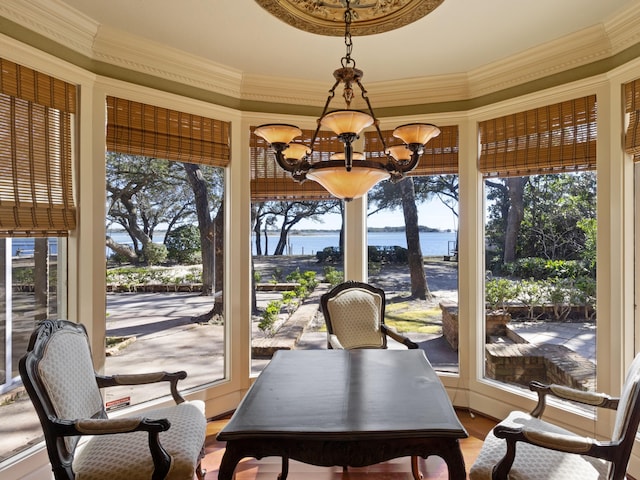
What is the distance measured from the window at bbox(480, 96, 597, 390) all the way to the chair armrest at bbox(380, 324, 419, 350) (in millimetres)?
871

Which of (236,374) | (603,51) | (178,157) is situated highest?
(603,51)

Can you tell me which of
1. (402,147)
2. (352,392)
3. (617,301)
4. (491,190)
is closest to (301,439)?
(352,392)

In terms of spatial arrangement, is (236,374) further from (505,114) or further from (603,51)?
(603,51)

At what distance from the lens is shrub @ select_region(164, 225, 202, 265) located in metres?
3.21

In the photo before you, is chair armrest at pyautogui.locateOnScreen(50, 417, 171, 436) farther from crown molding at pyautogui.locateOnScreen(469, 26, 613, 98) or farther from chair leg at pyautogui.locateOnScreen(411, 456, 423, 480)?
crown molding at pyautogui.locateOnScreen(469, 26, 613, 98)

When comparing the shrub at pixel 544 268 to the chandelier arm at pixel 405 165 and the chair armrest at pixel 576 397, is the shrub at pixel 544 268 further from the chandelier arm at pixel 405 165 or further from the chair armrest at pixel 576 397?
the chandelier arm at pixel 405 165

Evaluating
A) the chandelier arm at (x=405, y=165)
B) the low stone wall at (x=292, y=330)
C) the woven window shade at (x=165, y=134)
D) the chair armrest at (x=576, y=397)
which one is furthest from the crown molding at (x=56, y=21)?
the chair armrest at (x=576, y=397)

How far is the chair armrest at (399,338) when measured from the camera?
9.43ft

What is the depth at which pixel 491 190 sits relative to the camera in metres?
3.39

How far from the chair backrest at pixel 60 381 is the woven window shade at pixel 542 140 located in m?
3.09

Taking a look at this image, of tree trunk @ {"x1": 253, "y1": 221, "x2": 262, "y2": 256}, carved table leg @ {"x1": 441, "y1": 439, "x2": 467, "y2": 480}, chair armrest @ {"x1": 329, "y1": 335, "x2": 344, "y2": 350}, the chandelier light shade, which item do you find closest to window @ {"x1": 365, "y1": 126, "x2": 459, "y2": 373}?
chair armrest @ {"x1": 329, "y1": 335, "x2": 344, "y2": 350}

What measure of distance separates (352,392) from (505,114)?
250 centimetres

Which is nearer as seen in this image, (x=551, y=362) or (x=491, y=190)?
(x=551, y=362)

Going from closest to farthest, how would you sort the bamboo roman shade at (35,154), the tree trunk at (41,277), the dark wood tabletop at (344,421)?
1. the dark wood tabletop at (344,421)
2. the bamboo roman shade at (35,154)
3. the tree trunk at (41,277)
